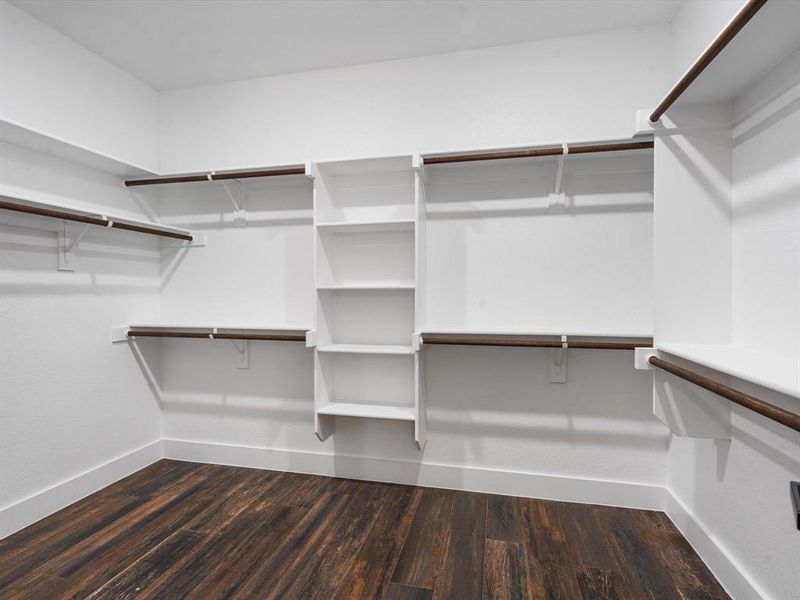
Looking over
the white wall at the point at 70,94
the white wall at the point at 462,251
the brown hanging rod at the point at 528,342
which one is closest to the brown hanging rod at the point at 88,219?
the white wall at the point at 462,251

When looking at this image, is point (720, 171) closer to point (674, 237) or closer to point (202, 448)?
point (674, 237)

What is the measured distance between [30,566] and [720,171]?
312 cm

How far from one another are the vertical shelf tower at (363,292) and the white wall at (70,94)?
1303mm

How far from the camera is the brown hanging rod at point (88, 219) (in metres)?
1.74

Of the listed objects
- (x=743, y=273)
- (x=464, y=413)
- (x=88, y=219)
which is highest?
(x=88, y=219)

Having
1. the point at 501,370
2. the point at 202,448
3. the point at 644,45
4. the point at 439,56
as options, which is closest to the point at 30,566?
the point at 202,448

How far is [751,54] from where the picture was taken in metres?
1.27

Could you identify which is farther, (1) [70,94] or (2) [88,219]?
(1) [70,94]

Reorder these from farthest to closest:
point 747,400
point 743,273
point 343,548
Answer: point 343,548, point 743,273, point 747,400

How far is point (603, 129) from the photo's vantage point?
2205mm

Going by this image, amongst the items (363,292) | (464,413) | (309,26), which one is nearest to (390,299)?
(363,292)

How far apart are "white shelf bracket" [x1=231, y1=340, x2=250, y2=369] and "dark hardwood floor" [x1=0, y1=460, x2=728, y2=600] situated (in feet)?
2.36

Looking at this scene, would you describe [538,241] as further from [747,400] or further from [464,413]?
[747,400]

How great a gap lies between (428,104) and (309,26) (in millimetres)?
731
